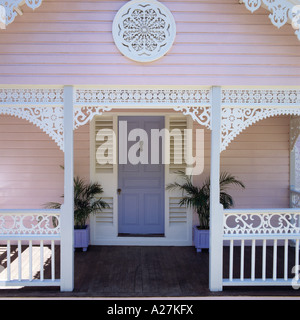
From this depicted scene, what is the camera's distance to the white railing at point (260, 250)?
12.1 feet

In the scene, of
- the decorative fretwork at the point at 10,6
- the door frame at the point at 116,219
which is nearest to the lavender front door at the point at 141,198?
the door frame at the point at 116,219

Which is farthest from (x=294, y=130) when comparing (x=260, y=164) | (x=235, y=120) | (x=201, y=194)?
(x=235, y=120)

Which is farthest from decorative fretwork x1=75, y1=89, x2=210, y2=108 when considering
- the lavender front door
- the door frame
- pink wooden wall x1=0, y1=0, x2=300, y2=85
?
the lavender front door

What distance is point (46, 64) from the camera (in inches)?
144

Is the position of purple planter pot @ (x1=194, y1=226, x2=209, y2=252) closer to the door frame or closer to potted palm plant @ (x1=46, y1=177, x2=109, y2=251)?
the door frame

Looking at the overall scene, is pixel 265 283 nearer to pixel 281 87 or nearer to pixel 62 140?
pixel 281 87

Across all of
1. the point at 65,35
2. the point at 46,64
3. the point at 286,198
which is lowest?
the point at 286,198

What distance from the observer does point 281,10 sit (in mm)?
3393

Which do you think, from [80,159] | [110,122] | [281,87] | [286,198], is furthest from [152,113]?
[286,198]

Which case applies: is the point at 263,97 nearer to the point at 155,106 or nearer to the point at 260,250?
the point at 155,106

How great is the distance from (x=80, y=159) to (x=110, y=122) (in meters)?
0.87

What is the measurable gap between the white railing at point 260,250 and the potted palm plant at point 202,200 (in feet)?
1.75

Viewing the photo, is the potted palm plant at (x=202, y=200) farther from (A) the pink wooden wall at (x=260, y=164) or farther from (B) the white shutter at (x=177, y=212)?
(A) the pink wooden wall at (x=260, y=164)
